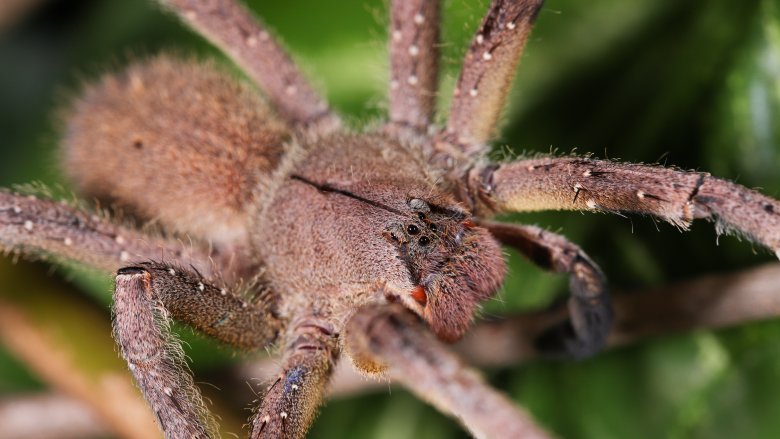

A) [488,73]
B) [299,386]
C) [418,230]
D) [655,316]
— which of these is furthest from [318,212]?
[655,316]

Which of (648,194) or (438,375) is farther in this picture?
(648,194)

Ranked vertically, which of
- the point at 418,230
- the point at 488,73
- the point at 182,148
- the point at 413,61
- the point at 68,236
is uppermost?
the point at 413,61

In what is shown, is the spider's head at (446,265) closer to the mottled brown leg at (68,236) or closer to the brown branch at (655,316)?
the brown branch at (655,316)

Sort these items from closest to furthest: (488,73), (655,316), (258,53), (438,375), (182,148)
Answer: (438,375) → (655,316) → (488,73) → (182,148) → (258,53)

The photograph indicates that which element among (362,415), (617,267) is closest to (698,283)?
(617,267)

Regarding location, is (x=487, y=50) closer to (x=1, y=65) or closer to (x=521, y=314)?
(x=521, y=314)

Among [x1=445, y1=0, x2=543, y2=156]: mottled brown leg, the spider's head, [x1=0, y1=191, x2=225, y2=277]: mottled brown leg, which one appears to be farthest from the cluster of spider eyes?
[x1=0, y1=191, x2=225, y2=277]: mottled brown leg

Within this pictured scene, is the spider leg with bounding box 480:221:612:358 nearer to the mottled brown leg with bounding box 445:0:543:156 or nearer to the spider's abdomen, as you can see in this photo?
the mottled brown leg with bounding box 445:0:543:156

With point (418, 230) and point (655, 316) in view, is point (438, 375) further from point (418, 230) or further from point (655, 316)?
point (655, 316)

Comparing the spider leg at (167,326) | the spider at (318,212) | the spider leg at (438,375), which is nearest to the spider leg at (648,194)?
the spider at (318,212)
